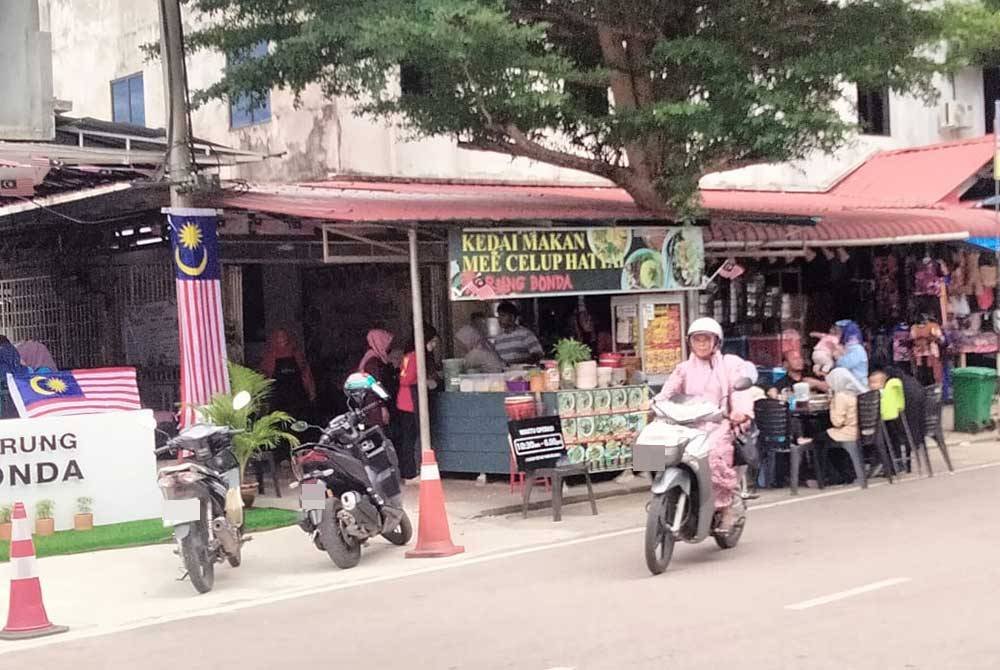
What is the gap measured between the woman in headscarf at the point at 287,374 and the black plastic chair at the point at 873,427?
21.7ft

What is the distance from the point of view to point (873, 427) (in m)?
14.1

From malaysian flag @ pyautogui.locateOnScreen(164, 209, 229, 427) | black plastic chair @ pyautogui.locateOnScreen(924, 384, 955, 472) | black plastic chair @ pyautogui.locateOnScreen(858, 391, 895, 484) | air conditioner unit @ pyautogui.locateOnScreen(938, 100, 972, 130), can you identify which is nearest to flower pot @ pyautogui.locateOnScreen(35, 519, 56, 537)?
malaysian flag @ pyautogui.locateOnScreen(164, 209, 229, 427)

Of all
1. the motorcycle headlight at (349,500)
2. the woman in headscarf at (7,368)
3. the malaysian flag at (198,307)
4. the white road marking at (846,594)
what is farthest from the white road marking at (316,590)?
the woman in headscarf at (7,368)

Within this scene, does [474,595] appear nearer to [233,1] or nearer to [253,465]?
[253,465]

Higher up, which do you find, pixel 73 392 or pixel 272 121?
pixel 272 121

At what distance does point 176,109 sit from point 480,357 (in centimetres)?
428

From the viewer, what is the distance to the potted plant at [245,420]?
12133 millimetres

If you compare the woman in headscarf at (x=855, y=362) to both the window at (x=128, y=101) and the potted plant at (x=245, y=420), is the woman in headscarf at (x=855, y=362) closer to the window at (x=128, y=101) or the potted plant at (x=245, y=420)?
the potted plant at (x=245, y=420)

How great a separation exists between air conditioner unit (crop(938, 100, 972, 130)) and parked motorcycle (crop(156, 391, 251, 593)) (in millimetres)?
19054

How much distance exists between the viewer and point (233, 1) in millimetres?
14961

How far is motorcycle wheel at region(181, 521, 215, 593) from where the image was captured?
375 inches

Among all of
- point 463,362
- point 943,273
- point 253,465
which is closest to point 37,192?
point 253,465

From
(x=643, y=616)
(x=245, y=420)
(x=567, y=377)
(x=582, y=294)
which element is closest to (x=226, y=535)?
(x=245, y=420)

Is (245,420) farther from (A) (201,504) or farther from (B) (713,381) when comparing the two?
(B) (713,381)
